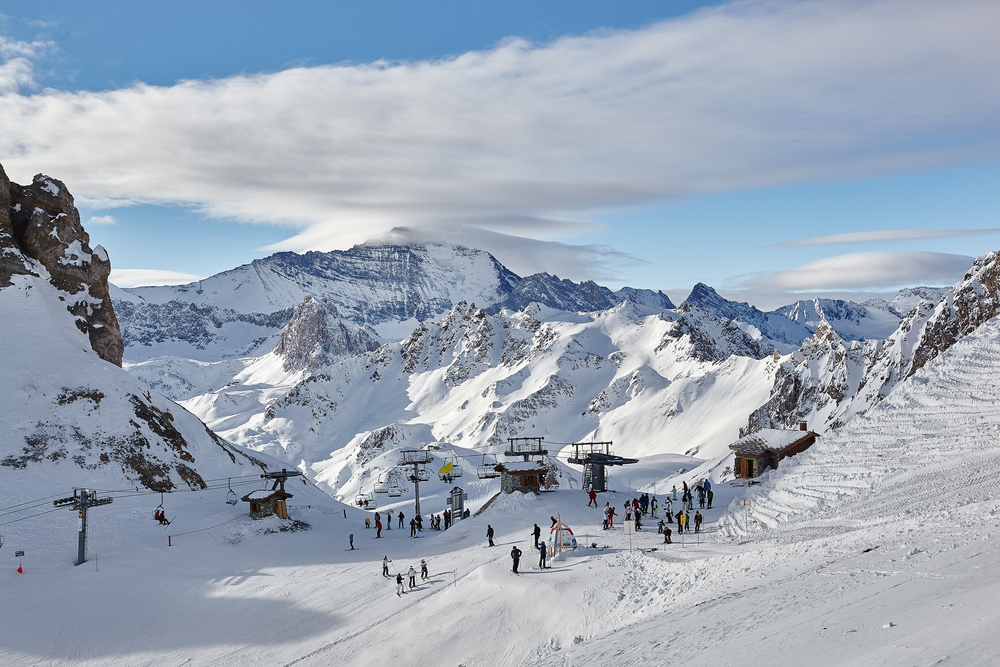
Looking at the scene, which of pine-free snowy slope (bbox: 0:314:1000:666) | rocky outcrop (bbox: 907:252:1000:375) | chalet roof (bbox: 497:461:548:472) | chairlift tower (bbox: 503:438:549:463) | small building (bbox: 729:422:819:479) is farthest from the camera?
rocky outcrop (bbox: 907:252:1000:375)

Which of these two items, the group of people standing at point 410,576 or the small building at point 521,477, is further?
the small building at point 521,477

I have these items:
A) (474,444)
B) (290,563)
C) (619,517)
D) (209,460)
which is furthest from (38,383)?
(474,444)

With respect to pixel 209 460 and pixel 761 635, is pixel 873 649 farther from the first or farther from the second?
pixel 209 460

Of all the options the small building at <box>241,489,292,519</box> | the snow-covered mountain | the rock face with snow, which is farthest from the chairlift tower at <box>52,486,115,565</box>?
the rock face with snow

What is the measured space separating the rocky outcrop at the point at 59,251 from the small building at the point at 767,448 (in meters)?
61.2

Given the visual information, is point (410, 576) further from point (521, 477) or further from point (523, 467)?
point (523, 467)

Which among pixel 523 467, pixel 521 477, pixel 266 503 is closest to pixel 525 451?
pixel 523 467

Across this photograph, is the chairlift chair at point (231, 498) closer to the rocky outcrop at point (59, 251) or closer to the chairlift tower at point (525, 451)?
the chairlift tower at point (525, 451)

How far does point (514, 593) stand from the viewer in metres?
26.7

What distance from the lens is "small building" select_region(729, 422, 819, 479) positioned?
2050 inches

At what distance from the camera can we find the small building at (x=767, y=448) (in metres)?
52.1

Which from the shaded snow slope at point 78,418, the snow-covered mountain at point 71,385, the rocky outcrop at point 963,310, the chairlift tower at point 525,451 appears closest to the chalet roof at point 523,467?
the chairlift tower at point 525,451

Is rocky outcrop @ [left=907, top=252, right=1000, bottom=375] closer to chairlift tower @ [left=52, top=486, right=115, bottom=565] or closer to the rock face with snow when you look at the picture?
the rock face with snow

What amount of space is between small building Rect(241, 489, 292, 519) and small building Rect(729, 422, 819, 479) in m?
35.1
